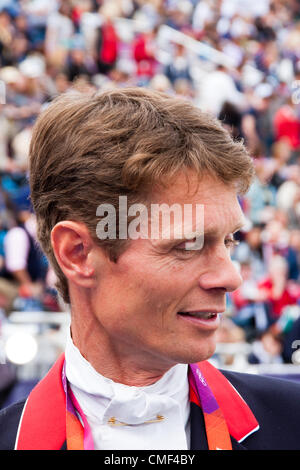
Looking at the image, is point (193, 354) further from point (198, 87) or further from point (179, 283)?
point (198, 87)

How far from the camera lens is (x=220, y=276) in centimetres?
131

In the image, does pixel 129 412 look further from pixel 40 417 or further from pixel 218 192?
pixel 218 192

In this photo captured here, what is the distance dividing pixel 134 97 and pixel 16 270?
5.24 meters

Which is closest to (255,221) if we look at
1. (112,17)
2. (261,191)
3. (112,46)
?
(261,191)

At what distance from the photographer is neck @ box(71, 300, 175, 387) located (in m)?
1.40

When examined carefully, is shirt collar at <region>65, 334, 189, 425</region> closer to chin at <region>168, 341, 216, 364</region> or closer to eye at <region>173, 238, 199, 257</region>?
chin at <region>168, 341, 216, 364</region>

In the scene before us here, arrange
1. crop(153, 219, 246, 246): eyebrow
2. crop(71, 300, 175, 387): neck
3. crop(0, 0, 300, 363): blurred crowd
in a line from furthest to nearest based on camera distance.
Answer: crop(0, 0, 300, 363): blurred crowd, crop(71, 300, 175, 387): neck, crop(153, 219, 246, 246): eyebrow

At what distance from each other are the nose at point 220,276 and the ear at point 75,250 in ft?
0.68

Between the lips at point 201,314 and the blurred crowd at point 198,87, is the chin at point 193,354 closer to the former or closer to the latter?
the lips at point 201,314

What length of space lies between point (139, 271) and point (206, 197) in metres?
0.18

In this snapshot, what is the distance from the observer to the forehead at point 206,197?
51.1 inches

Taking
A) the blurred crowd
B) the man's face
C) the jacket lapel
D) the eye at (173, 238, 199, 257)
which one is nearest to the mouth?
the man's face

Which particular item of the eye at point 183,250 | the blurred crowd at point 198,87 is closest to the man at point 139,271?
the eye at point 183,250

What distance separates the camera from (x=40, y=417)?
1.40 meters
